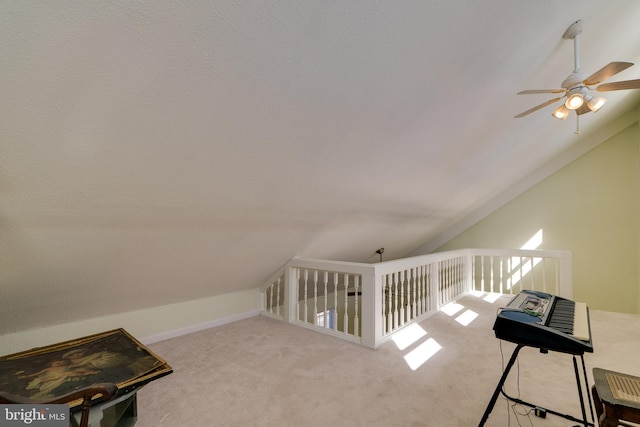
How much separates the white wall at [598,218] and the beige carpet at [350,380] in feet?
5.88

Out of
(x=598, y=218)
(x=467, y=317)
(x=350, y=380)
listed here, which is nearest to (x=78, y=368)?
(x=350, y=380)

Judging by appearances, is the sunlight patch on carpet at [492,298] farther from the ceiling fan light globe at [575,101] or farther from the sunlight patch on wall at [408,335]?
the ceiling fan light globe at [575,101]

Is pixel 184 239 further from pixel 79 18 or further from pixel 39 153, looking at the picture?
pixel 79 18

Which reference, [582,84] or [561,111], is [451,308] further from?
[582,84]

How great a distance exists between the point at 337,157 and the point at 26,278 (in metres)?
2.18

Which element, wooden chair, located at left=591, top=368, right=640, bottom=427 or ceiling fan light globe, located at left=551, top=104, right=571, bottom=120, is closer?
wooden chair, located at left=591, top=368, right=640, bottom=427

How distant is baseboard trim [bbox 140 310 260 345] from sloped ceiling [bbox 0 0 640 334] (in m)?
0.37

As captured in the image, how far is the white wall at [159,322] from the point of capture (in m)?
2.20

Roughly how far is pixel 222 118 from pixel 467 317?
145 inches

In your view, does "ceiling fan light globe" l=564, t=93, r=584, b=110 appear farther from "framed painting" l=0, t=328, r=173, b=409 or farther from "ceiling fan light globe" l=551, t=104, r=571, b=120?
"framed painting" l=0, t=328, r=173, b=409

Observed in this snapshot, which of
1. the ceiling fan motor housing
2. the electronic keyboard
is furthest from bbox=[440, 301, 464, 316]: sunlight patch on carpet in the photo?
the ceiling fan motor housing

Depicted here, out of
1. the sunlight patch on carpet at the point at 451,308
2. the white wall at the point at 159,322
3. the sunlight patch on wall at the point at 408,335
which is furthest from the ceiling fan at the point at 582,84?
the white wall at the point at 159,322

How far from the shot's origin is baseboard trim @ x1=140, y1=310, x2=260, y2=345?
278 centimetres

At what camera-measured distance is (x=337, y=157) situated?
6.71 ft
